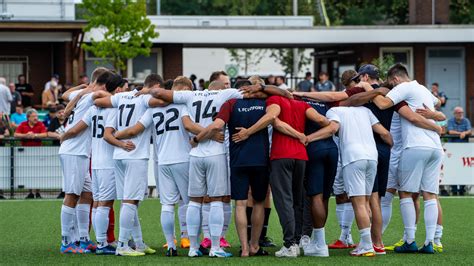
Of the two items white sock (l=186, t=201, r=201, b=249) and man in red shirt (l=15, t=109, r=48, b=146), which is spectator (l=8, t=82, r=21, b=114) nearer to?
man in red shirt (l=15, t=109, r=48, b=146)

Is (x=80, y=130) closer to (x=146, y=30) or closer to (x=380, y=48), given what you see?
(x=146, y=30)

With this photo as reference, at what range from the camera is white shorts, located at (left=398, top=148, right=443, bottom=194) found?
46.2 feet

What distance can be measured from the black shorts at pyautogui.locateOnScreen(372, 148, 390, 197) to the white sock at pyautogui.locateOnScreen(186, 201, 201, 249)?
217 centimetres

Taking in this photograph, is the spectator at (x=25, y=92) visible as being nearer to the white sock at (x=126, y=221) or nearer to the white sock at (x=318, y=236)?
the white sock at (x=126, y=221)

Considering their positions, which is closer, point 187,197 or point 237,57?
point 187,197

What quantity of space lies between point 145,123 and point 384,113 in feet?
9.55

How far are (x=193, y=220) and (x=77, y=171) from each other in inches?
68.5

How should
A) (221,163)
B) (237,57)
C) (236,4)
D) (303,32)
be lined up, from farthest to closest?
(236,4)
(237,57)
(303,32)
(221,163)

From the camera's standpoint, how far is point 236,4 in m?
73.1

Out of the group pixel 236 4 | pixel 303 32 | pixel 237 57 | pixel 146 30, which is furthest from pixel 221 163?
pixel 236 4

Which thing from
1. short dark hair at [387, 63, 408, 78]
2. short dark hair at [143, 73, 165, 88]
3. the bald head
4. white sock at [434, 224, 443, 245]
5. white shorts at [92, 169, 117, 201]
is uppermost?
short dark hair at [387, 63, 408, 78]

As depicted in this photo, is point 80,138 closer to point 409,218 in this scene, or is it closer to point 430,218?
point 409,218

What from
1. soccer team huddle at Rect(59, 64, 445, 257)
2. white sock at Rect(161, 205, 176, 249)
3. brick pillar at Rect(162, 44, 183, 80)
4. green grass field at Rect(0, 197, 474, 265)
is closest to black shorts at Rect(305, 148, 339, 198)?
soccer team huddle at Rect(59, 64, 445, 257)

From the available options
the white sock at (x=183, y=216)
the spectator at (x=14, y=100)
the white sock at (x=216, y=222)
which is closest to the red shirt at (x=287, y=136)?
the white sock at (x=216, y=222)
